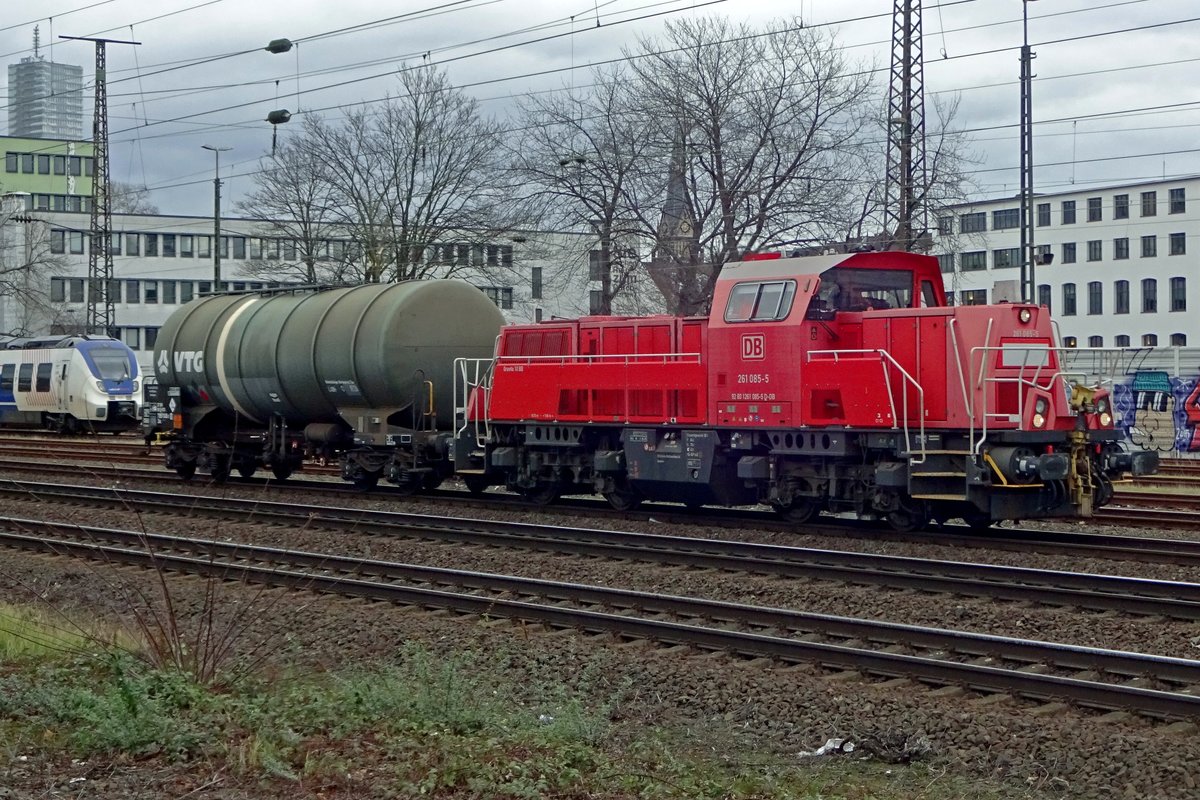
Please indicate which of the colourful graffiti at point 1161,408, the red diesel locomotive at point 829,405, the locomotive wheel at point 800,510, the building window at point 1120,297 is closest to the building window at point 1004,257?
the building window at point 1120,297

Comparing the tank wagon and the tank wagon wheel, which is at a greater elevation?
the tank wagon

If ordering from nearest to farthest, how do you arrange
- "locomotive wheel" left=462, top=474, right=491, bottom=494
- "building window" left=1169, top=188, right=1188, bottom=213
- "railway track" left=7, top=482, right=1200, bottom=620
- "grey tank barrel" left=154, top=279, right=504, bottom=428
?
"railway track" left=7, top=482, right=1200, bottom=620
"grey tank barrel" left=154, top=279, right=504, bottom=428
"locomotive wheel" left=462, top=474, right=491, bottom=494
"building window" left=1169, top=188, right=1188, bottom=213

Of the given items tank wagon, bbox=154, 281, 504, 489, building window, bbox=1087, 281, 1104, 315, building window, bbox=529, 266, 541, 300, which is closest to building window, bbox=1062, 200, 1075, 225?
building window, bbox=1087, 281, 1104, 315

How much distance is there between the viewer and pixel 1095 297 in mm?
73562

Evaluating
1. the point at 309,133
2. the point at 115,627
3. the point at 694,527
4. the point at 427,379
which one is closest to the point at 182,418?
the point at 427,379

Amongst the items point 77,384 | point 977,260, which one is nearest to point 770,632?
point 77,384

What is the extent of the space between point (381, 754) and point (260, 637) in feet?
14.3

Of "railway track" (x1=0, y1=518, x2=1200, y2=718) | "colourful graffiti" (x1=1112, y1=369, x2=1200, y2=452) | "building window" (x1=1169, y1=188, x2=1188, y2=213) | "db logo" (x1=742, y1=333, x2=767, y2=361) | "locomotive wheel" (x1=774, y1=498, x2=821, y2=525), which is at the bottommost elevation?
"railway track" (x1=0, y1=518, x2=1200, y2=718)

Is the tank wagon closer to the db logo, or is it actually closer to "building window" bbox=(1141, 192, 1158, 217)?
the db logo

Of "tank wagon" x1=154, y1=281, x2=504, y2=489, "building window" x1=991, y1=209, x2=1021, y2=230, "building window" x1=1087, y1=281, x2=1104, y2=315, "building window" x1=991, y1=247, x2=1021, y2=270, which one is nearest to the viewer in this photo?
"tank wagon" x1=154, y1=281, x2=504, y2=489

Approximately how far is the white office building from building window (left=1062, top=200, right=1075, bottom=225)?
→ 0.06 meters

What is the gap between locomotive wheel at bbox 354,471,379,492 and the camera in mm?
23531

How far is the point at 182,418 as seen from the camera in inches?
1032

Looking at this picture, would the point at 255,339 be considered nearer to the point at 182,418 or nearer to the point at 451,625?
the point at 182,418
